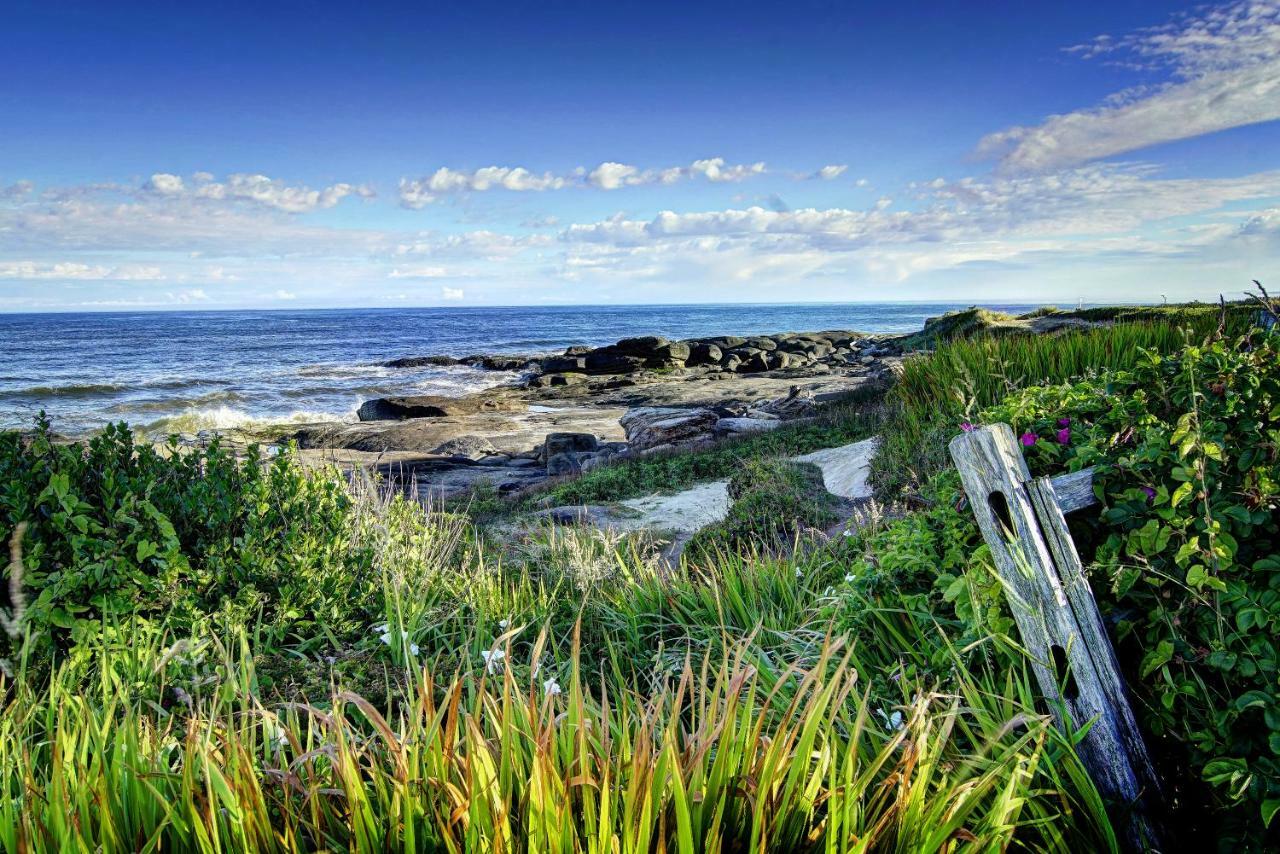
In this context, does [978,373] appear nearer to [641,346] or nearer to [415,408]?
[415,408]

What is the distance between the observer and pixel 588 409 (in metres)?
29.4

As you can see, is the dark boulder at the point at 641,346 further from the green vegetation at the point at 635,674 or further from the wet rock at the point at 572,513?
the green vegetation at the point at 635,674

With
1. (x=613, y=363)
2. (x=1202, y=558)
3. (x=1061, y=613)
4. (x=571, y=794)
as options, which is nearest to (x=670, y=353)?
(x=613, y=363)

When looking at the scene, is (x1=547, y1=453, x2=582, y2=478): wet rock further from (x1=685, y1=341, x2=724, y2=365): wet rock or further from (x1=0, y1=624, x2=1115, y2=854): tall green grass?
(x1=685, y1=341, x2=724, y2=365): wet rock

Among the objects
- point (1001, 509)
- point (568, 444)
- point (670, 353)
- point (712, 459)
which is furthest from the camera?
point (670, 353)

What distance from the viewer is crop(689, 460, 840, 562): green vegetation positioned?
742 centimetres

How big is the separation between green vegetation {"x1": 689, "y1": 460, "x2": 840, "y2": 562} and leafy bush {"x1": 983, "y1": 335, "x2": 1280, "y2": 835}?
4.19 m

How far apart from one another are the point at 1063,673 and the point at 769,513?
546 cm

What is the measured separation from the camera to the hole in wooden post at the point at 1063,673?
2432mm

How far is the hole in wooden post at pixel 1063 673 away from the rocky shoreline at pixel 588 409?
4.59 meters

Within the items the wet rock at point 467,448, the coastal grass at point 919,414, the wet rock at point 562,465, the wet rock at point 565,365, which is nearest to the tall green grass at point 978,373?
the coastal grass at point 919,414

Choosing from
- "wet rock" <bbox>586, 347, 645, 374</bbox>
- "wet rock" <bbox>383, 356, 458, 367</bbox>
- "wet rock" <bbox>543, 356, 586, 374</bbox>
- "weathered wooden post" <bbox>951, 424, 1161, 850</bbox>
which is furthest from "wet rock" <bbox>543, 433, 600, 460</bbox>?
"wet rock" <bbox>383, 356, 458, 367</bbox>

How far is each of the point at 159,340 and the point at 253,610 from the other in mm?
75026

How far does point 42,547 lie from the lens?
3.49m
